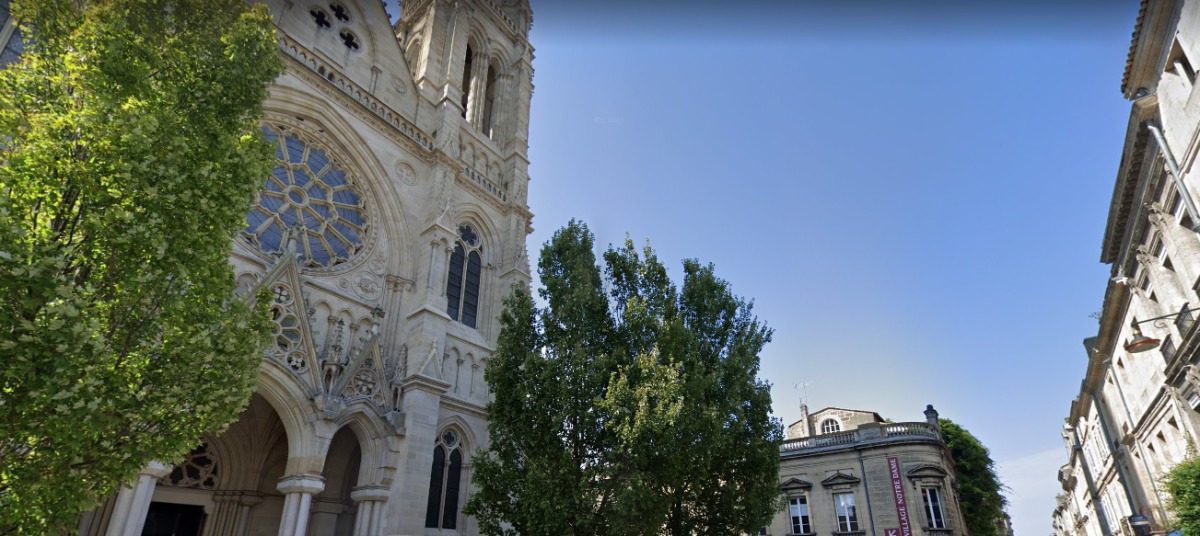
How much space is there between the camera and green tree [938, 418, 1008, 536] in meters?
32.2

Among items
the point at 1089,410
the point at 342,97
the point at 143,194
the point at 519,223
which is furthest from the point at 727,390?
the point at 1089,410

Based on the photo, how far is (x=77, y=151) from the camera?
6.83m

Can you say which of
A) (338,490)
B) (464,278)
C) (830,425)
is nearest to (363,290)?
(464,278)

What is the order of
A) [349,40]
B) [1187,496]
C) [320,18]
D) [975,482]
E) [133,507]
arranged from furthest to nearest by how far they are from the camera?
[975,482] < [349,40] < [320,18] < [133,507] < [1187,496]

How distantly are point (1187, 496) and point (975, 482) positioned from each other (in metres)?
27.2

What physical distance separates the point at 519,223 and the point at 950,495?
70.4ft

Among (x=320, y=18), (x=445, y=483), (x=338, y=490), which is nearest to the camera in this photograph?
(x=338, y=490)

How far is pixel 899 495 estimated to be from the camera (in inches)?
949

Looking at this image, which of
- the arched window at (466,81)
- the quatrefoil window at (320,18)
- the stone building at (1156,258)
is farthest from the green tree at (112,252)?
the arched window at (466,81)

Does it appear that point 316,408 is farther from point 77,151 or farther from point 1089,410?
point 1089,410

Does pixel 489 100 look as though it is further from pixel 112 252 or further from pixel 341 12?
pixel 112 252

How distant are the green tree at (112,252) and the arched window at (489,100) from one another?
59.0ft

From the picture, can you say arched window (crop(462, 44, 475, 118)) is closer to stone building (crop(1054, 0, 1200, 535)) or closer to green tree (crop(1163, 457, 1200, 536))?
stone building (crop(1054, 0, 1200, 535))

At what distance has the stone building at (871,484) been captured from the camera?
23.9 m
